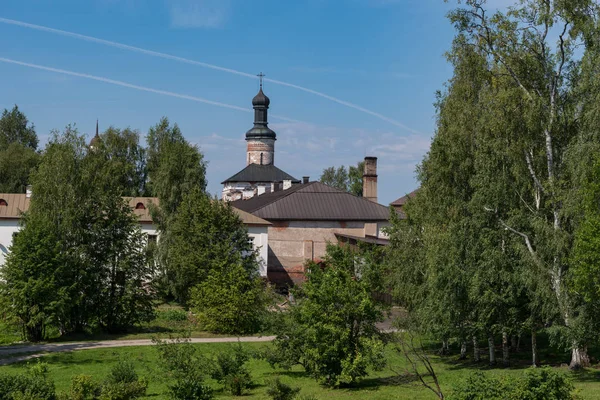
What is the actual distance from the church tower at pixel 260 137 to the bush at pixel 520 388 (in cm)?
6467

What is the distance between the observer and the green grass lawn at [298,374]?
18.4 metres

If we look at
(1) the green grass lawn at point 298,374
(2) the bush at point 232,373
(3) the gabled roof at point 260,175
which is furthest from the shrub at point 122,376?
(3) the gabled roof at point 260,175

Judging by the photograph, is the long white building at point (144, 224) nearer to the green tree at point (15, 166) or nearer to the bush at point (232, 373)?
the green tree at point (15, 166)

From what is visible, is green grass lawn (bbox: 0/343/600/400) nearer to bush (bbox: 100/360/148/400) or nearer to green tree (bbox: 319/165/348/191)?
bush (bbox: 100/360/148/400)

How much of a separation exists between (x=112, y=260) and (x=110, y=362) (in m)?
7.14

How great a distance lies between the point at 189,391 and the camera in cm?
1576

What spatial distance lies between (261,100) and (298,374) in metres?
58.5

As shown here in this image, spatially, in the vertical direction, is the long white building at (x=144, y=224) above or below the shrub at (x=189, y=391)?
above

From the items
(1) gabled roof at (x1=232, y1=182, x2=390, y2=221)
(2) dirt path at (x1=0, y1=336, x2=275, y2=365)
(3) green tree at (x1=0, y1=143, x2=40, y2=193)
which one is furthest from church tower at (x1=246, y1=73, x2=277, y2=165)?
(2) dirt path at (x1=0, y1=336, x2=275, y2=365)

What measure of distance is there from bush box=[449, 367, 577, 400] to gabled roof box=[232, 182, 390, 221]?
33.2m

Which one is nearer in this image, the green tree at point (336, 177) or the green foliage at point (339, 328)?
the green foliage at point (339, 328)

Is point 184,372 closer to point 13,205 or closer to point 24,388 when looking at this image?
point 24,388

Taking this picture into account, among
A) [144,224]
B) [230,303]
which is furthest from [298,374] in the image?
[144,224]

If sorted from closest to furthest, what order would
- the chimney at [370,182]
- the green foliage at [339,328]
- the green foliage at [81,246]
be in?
the green foliage at [339,328] < the green foliage at [81,246] < the chimney at [370,182]
